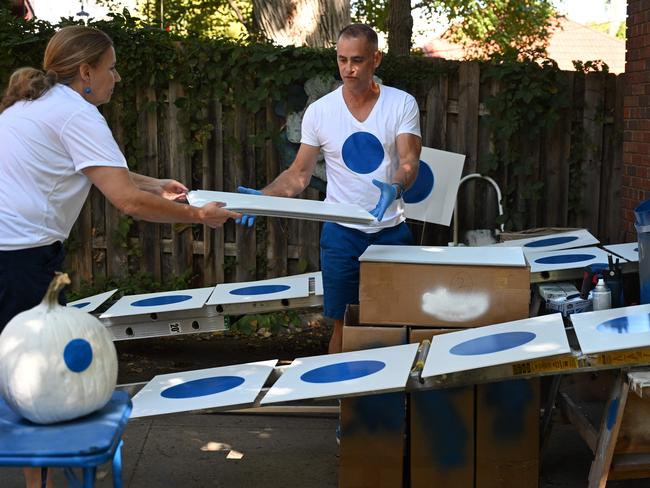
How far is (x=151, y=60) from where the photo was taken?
7.26 metres

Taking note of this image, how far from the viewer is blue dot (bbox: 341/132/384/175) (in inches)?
187

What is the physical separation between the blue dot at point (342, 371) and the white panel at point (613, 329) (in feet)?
2.60

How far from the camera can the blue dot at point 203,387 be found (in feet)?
12.7

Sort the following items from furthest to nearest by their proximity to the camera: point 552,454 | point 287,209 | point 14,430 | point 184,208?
1. point 552,454
2. point 287,209
3. point 184,208
4. point 14,430

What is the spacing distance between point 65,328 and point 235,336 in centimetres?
471

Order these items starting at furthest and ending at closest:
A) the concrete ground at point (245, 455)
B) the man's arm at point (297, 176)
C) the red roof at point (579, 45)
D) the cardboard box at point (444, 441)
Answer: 1. the red roof at point (579, 45)
2. the man's arm at point (297, 176)
3. the concrete ground at point (245, 455)
4. the cardboard box at point (444, 441)

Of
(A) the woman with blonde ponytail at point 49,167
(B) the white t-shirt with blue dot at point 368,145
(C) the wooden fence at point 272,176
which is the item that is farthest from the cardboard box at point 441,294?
(C) the wooden fence at point 272,176

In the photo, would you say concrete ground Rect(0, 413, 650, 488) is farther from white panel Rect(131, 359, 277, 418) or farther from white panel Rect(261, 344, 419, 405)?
white panel Rect(261, 344, 419, 405)

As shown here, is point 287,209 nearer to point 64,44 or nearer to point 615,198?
Result: point 64,44

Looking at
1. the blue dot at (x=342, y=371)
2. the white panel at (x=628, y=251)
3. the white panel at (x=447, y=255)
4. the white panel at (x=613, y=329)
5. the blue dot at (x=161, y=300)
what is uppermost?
the white panel at (x=447, y=255)

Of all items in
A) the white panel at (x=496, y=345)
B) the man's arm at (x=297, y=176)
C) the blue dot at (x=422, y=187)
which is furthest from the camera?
the blue dot at (x=422, y=187)

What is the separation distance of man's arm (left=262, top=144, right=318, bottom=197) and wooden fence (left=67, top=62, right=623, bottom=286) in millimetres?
2296

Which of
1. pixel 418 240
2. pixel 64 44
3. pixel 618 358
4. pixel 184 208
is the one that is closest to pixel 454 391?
pixel 618 358

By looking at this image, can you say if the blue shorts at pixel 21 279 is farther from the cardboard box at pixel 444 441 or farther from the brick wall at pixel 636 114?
the brick wall at pixel 636 114
